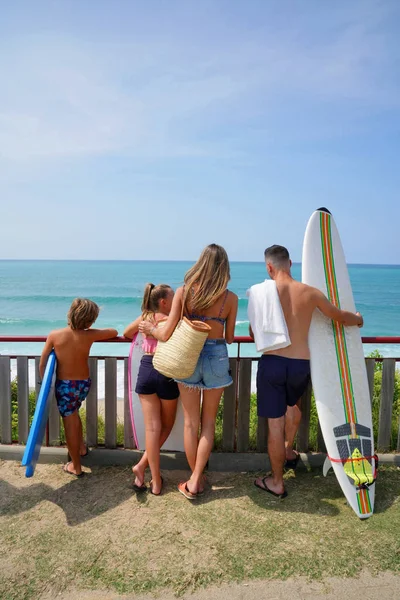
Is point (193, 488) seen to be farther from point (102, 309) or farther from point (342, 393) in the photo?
point (102, 309)

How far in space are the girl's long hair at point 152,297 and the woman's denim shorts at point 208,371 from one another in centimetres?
46

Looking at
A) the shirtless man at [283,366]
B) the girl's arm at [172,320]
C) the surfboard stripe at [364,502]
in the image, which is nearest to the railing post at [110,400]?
the girl's arm at [172,320]

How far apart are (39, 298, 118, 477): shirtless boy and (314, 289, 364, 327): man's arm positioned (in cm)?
154

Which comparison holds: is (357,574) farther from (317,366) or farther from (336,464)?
(317,366)

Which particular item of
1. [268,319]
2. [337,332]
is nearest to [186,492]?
[268,319]

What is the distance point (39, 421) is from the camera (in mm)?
3145

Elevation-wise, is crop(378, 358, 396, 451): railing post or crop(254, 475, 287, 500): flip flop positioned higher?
crop(378, 358, 396, 451): railing post

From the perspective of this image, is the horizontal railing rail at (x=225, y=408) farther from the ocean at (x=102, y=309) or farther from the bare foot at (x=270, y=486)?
the ocean at (x=102, y=309)

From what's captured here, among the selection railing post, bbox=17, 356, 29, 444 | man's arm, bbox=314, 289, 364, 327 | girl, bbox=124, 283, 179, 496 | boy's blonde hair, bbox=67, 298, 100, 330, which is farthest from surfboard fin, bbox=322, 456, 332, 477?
railing post, bbox=17, 356, 29, 444

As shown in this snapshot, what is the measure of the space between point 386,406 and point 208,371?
61.8 inches

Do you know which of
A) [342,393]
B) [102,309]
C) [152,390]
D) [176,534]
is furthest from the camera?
[102,309]

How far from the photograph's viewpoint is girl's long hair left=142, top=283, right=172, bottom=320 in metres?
3.30

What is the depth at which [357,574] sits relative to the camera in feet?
8.14

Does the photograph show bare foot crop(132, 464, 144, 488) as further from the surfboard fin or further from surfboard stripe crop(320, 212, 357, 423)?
surfboard stripe crop(320, 212, 357, 423)
